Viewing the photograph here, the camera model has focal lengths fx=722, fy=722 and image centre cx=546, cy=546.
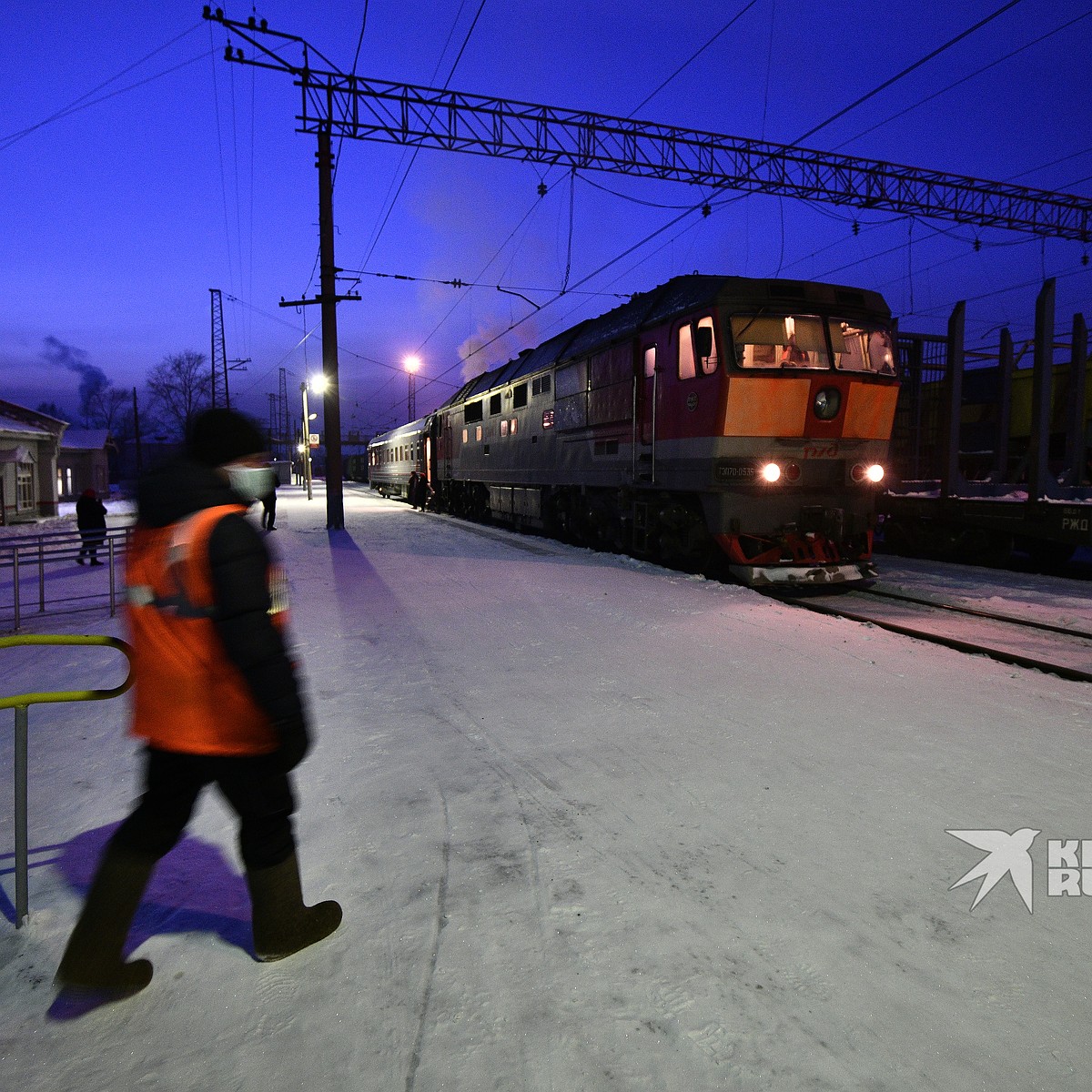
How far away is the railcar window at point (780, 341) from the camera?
9008 mm

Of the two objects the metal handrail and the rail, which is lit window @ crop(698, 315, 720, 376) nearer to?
the rail

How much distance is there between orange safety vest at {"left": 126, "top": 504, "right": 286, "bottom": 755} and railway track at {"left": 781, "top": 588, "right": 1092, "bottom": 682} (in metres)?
5.89

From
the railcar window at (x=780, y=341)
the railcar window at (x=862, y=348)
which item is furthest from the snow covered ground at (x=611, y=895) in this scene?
the railcar window at (x=862, y=348)

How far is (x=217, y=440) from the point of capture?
7.22 feet

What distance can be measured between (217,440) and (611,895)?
215cm

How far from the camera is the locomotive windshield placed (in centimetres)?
902

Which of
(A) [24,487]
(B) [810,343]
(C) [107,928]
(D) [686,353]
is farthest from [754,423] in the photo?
(A) [24,487]

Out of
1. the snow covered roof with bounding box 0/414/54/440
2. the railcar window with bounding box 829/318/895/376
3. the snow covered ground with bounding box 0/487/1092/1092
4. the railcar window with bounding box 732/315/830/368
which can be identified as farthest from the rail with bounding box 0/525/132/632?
the snow covered roof with bounding box 0/414/54/440

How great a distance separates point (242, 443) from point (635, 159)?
612 inches

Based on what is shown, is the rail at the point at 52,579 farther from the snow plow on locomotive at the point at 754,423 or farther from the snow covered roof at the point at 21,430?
the snow covered roof at the point at 21,430

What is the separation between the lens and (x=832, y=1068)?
6.48ft

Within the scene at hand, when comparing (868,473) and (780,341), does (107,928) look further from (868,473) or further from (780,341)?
(868,473)

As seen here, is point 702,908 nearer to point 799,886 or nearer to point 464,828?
point 799,886

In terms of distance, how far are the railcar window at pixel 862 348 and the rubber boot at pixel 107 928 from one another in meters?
9.30
